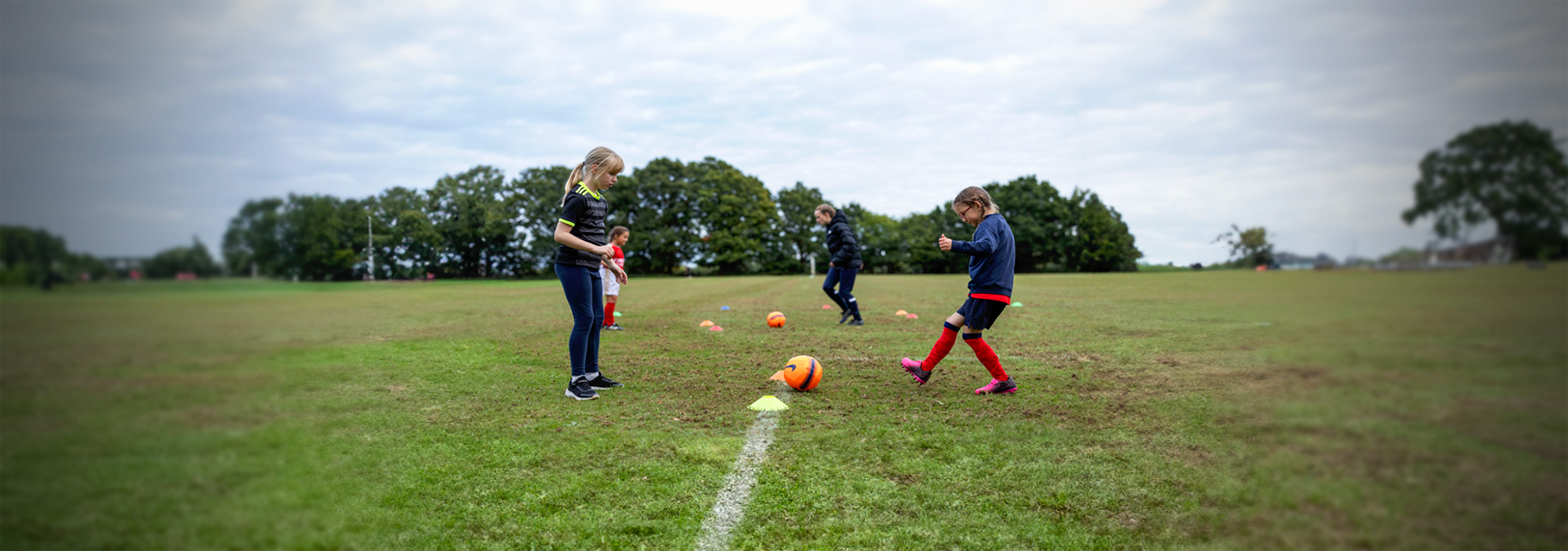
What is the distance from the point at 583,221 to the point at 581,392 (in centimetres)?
145

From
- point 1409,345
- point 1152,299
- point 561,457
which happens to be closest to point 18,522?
point 561,457

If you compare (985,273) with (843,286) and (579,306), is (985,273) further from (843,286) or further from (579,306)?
(843,286)

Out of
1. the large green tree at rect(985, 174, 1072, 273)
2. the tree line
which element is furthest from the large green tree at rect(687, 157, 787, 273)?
the large green tree at rect(985, 174, 1072, 273)

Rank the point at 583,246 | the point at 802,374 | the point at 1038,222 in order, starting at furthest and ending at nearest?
the point at 1038,222 < the point at 802,374 < the point at 583,246

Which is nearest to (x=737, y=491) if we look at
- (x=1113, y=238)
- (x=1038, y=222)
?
(x=1113, y=238)

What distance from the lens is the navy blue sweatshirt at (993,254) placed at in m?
5.54

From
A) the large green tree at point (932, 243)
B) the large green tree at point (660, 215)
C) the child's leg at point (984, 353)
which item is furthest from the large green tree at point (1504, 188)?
the large green tree at point (660, 215)

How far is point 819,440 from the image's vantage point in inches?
176

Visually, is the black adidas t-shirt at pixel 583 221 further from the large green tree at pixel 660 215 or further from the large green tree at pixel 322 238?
the large green tree at pixel 660 215

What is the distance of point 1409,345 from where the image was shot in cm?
165

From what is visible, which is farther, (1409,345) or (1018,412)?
(1018,412)

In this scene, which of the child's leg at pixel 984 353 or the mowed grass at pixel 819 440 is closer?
the mowed grass at pixel 819 440

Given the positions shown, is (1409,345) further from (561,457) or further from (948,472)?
(561,457)

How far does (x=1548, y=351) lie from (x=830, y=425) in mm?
3760
